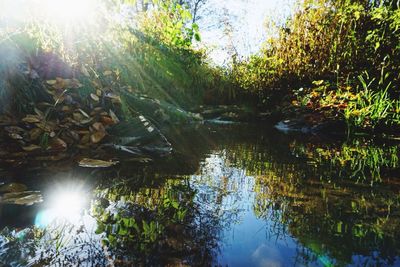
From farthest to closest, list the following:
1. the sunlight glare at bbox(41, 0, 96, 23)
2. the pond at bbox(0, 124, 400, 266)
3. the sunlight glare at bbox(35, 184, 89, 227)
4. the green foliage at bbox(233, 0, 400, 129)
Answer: the green foliage at bbox(233, 0, 400, 129) < the sunlight glare at bbox(41, 0, 96, 23) < the sunlight glare at bbox(35, 184, 89, 227) < the pond at bbox(0, 124, 400, 266)

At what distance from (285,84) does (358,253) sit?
276 inches

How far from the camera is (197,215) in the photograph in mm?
1431

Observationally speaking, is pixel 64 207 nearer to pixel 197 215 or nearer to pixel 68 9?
pixel 197 215

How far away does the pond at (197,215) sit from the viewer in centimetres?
107

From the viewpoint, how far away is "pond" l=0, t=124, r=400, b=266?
3.50ft

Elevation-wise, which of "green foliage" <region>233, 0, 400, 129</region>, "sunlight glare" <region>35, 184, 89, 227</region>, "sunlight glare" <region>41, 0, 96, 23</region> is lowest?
"sunlight glare" <region>35, 184, 89, 227</region>

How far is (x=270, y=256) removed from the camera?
110 centimetres

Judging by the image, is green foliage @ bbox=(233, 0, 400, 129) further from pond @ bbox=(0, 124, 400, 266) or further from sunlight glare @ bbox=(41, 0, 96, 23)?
sunlight glare @ bbox=(41, 0, 96, 23)

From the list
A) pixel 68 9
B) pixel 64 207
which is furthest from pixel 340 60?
pixel 64 207

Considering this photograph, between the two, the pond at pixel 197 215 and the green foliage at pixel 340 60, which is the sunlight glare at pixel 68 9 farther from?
the green foliage at pixel 340 60

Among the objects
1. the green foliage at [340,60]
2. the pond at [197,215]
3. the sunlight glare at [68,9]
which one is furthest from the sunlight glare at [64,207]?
the green foliage at [340,60]

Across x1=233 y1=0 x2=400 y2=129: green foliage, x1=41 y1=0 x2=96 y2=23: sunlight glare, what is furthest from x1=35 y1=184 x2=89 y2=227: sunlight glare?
x1=233 y1=0 x2=400 y2=129: green foliage

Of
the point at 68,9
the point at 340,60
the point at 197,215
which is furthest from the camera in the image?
the point at 340,60

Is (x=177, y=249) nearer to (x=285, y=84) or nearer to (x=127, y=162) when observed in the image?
(x=127, y=162)
